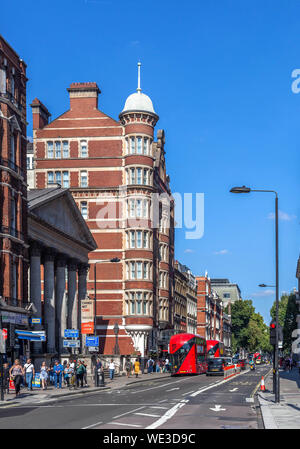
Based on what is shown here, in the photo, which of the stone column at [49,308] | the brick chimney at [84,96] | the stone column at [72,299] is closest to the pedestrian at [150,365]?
the stone column at [72,299]

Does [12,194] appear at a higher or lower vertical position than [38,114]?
lower

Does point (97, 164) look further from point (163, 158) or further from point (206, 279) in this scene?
point (206, 279)

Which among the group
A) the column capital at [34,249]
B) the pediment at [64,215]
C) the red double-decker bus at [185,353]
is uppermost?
the pediment at [64,215]

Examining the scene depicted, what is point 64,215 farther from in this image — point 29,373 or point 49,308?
point 29,373

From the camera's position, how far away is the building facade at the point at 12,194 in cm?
4731

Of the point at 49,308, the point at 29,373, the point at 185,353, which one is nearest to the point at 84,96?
the point at 185,353

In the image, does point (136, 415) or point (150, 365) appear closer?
point (136, 415)

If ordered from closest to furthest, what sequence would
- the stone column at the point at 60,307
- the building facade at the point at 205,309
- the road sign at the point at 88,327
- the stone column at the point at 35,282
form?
the stone column at the point at 35,282 < the road sign at the point at 88,327 < the stone column at the point at 60,307 < the building facade at the point at 205,309

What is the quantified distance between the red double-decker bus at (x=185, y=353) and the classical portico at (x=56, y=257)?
374 inches

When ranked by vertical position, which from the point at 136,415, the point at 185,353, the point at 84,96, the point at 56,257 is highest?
the point at 84,96

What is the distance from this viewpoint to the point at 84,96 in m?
86.4

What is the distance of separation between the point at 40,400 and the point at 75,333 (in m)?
16.9

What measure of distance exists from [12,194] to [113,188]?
36759 mm

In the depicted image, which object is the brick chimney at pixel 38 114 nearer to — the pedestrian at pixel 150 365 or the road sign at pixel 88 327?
the pedestrian at pixel 150 365
